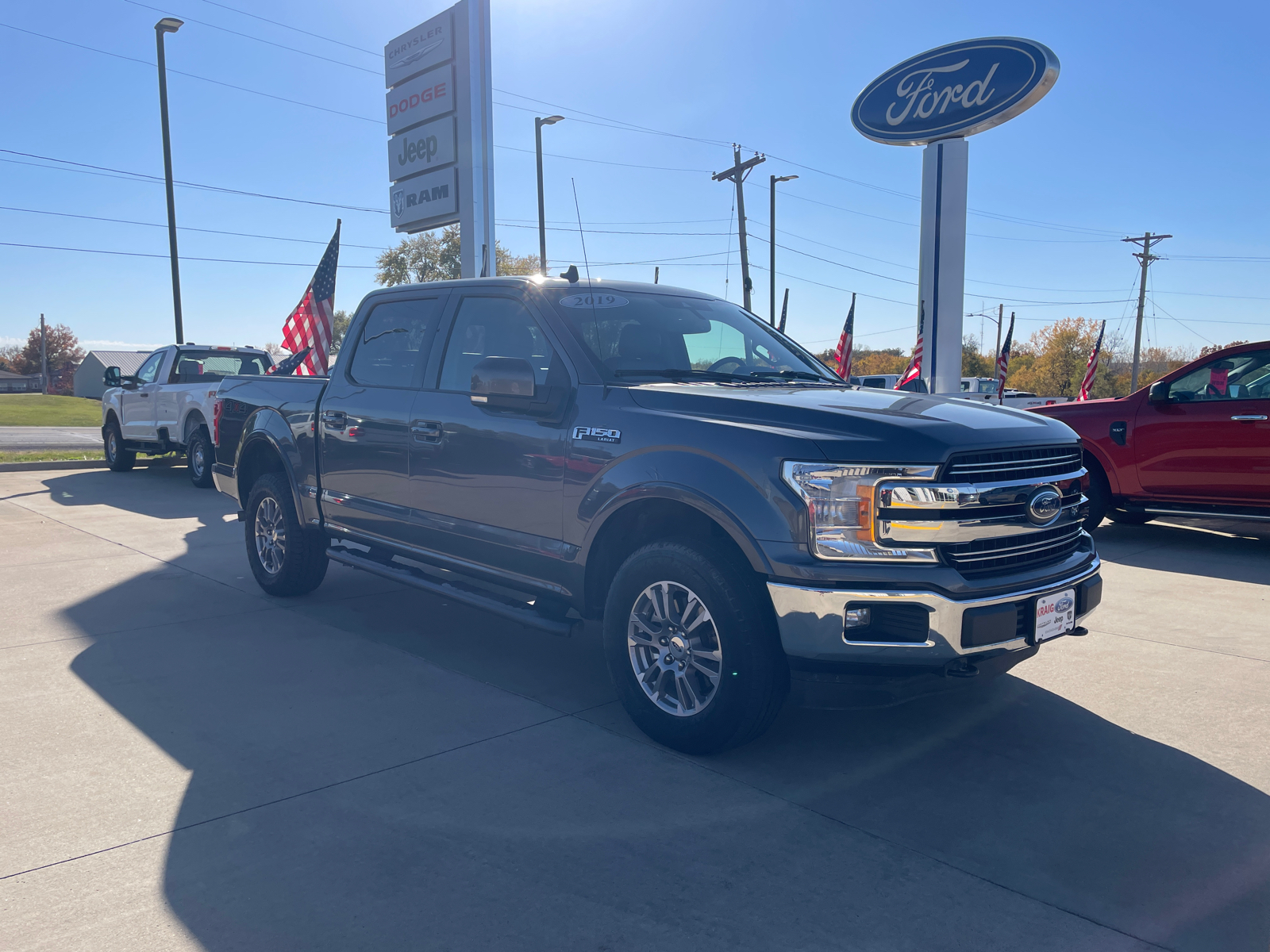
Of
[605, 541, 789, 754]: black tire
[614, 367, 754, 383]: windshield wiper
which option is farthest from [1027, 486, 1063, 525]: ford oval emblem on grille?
[614, 367, 754, 383]: windshield wiper

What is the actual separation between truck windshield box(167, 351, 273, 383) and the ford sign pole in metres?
10.8

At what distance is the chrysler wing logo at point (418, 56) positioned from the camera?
1452 cm

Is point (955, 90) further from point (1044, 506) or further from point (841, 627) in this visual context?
point (841, 627)

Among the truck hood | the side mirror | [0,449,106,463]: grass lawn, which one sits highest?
the side mirror

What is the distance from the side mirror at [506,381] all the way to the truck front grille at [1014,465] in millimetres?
1843

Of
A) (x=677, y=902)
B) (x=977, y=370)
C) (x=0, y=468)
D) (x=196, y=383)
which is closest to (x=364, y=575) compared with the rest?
(x=677, y=902)

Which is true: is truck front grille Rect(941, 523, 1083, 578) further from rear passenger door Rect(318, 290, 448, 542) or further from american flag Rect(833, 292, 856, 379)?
american flag Rect(833, 292, 856, 379)

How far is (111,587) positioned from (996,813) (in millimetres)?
6135

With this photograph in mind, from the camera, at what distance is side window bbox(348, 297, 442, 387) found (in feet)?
17.3

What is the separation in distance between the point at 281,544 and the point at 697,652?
12.5 feet

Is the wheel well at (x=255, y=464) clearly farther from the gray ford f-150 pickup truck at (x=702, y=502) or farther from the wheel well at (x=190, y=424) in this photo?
the wheel well at (x=190, y=424)

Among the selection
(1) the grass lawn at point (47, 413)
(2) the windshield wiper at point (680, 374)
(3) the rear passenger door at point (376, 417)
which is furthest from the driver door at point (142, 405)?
A: (1) the grass lawn at point (47, 413)

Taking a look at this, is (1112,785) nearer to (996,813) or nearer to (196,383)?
(996,813)

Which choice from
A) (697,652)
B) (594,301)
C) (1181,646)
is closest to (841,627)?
(697,652)
